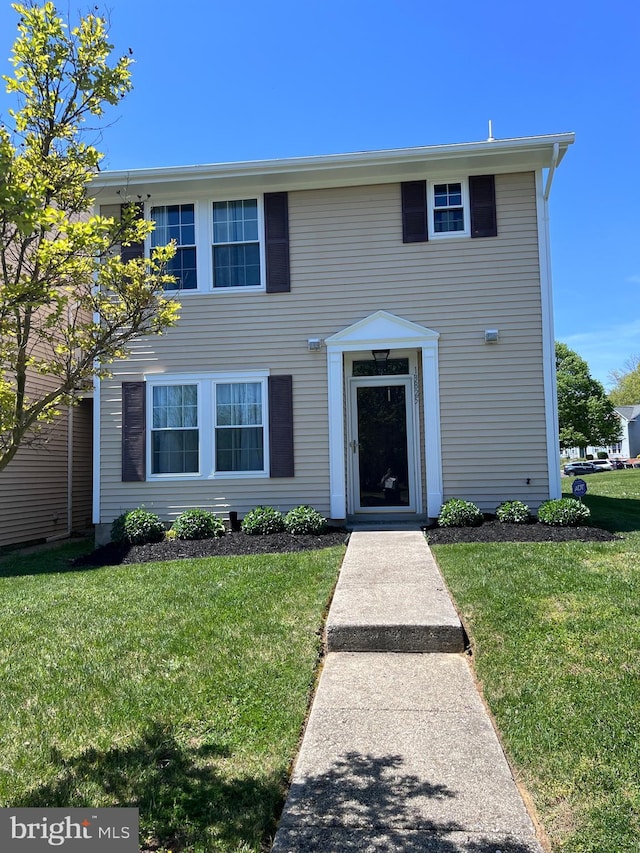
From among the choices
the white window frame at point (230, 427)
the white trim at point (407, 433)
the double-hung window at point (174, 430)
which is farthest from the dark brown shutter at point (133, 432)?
the white trim at point (407, 433)

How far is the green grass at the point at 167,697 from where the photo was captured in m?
2.63

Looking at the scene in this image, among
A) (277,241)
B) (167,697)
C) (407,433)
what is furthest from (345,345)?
(167,697)

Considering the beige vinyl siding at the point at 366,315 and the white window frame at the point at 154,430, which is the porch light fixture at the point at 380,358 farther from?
the white window frame at the point at 154,430

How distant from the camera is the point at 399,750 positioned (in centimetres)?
305

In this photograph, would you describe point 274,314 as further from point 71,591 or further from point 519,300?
point 71,591

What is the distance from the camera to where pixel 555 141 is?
838cm

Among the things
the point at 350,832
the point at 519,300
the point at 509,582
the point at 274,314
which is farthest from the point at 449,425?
the point at 350,832

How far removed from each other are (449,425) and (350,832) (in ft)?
22.9

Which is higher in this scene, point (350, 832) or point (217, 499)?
point (217, 499)

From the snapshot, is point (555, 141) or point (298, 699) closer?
point (298, 699)

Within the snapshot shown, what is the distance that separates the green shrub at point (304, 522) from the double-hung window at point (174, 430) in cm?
185

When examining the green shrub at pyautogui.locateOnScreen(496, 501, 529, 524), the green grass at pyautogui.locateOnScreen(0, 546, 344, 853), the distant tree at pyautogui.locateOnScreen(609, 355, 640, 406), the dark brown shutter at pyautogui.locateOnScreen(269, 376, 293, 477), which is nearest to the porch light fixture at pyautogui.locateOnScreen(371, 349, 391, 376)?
the dark brown shutter at pyautogui.locateOnScreen(269, 376, 293, 477)

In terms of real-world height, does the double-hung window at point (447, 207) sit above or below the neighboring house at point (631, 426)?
above

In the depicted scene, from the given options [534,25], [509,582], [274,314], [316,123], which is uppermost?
[534,25]
